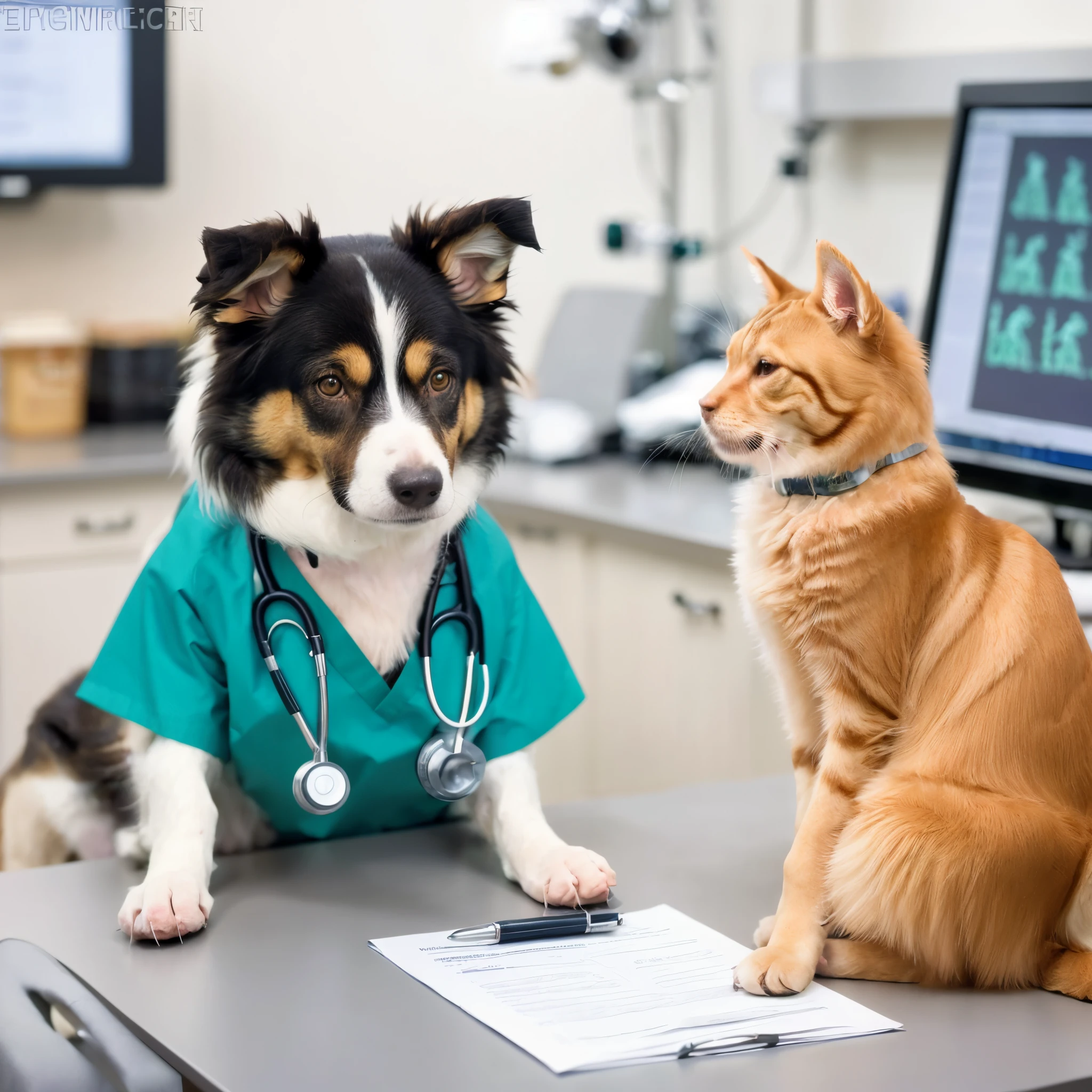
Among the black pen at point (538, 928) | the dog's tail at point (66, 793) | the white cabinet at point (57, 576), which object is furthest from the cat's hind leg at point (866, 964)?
the white cabinet at point (57, 576)

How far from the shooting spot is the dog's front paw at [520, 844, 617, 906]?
3.92ft

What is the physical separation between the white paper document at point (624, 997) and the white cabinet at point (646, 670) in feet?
3.71

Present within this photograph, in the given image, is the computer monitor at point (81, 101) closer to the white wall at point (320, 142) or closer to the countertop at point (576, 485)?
the white wall at point (320, 142)

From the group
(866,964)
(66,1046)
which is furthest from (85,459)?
(866,964)

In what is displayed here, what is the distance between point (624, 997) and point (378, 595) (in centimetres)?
48

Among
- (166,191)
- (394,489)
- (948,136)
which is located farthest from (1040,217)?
(166,191)

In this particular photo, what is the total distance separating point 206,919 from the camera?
1160 millimetres

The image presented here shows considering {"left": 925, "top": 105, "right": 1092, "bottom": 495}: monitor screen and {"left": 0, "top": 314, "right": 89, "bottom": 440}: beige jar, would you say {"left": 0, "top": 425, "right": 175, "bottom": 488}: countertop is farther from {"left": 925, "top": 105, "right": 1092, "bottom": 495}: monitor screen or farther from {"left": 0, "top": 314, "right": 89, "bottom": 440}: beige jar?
{"left": 925, "top": 105, "right": 1092, "bottom": 495}: monitor screen

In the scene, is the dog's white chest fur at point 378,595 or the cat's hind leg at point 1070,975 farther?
the dog's white chest fur at point 378,595

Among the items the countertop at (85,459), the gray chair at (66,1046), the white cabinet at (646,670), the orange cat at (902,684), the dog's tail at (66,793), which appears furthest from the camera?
the countertop at (85,459)

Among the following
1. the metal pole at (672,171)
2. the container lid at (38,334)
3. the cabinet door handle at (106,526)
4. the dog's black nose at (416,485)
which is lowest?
the cabinet door handle at (106,526)

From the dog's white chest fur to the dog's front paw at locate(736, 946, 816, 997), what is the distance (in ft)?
1.51

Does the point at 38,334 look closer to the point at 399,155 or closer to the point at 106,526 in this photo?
the point at 106,526

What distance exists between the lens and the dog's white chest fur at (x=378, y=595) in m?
1.33
